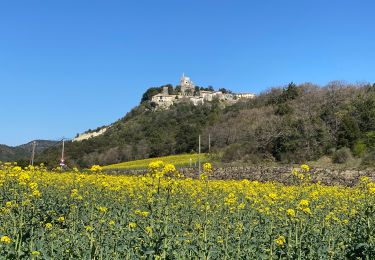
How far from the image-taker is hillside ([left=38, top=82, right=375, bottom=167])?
40938 mm

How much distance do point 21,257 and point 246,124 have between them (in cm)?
5394

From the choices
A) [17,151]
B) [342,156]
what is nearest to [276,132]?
[342,156]

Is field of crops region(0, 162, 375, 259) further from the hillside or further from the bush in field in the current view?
the hillside

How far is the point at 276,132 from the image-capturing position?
147ft

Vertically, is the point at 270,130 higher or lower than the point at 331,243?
higher

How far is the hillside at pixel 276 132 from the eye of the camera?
40938 millimetres

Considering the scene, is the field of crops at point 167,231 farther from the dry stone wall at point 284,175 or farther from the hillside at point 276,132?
the hillside at point 276,132

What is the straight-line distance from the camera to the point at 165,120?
87.0m

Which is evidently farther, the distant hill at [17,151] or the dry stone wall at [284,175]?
the distant hill at [17,151]

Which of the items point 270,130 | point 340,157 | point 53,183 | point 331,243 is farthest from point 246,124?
point 331,243

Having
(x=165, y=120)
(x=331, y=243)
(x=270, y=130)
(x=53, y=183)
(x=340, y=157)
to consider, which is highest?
(x=165, y=120)

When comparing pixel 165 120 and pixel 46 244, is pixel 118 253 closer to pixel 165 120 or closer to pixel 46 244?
pixel 46 244

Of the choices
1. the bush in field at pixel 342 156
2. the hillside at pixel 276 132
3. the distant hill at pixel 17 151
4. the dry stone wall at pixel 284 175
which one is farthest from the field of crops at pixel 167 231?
the distant hill at pixel 17 151

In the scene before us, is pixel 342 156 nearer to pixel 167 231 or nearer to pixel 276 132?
pixel 276 132
